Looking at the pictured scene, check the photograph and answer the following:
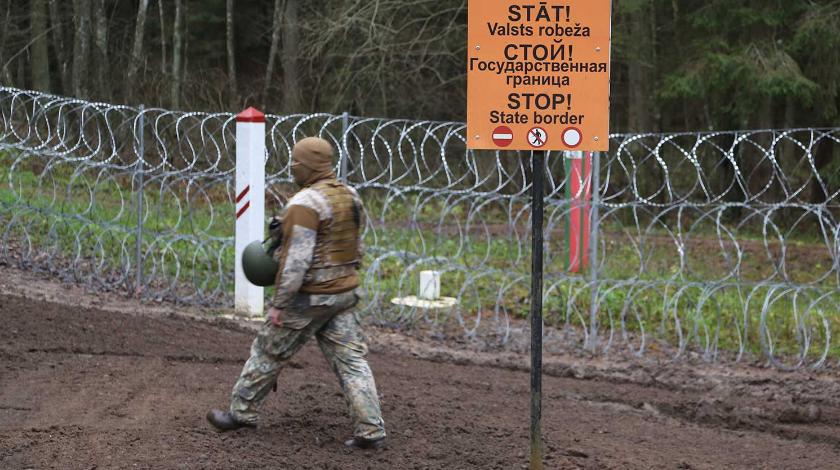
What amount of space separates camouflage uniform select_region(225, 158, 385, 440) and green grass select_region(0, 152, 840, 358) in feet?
13.1

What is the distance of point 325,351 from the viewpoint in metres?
6.15

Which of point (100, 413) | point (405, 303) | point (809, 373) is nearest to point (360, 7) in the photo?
point (405, 303)

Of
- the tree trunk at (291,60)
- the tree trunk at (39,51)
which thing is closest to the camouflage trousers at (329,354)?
the tree trunk at (291,60)

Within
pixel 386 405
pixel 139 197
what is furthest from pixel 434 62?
pixel 386 405

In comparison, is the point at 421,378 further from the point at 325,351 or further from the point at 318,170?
the point at 318,170

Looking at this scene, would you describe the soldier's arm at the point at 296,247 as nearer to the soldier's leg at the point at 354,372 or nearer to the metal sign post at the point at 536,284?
the soldier's leg at the point at 354,372

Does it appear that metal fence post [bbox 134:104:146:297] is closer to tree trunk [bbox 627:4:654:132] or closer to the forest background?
the forest background

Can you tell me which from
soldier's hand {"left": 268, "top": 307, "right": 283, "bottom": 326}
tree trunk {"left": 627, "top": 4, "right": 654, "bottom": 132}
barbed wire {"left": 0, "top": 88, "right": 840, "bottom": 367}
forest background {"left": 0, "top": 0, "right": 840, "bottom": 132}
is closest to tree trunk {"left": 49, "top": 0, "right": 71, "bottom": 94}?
forest background {"left": 0, "top": 0, "right": 840, "bottom": 132}

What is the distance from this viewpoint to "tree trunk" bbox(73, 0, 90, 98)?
2300 cm

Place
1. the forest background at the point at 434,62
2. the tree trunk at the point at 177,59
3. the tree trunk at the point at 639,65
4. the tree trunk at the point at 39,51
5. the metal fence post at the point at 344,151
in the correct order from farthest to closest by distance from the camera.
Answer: the tree trunk at the point at 39,51 < the tree trunk at the point at 177,59 < the tree trunk at the point at 639,65 < the forest background at the point at 434,62 < the metal fence post at the point at 344,151

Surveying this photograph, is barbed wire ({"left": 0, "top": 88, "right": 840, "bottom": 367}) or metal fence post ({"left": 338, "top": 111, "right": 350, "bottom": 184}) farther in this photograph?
metal fence post ({"left": 338, "top": 111, "right": 350, "bottom": 184})

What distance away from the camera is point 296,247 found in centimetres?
576

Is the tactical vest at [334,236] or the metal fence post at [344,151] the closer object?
the tactical vest at [334,236]

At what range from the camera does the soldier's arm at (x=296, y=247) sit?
5.77m
